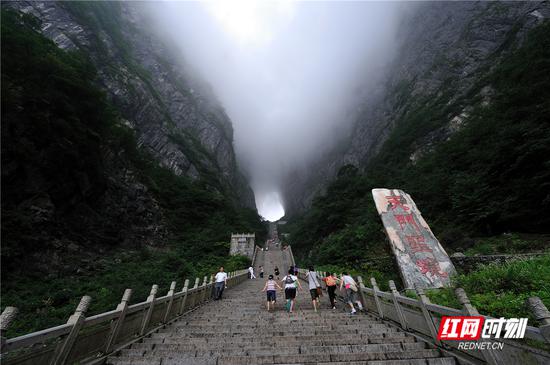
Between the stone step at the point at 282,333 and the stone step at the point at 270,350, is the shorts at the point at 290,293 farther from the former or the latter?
the stone step at the point at 270,350

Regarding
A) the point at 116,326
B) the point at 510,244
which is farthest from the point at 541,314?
the point at 510,244

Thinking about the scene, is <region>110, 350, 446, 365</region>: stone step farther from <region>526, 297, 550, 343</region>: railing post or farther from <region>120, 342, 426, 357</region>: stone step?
<region>526, 297, 550, 343</region>: railing post

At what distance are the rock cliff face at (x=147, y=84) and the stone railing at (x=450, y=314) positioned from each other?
4361cm

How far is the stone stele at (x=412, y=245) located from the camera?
30.0ft

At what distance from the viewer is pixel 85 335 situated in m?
3.56

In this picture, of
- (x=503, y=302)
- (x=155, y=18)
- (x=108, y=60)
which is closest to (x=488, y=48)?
(x=503, y=302)

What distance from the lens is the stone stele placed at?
9.13 m

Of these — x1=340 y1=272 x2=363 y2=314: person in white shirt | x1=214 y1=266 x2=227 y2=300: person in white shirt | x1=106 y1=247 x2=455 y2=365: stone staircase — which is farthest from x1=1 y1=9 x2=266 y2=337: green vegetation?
x1=340 y1=272 x2=363 y2=314: person in white shirt

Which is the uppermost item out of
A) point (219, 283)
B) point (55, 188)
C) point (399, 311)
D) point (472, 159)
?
point (472, 159)

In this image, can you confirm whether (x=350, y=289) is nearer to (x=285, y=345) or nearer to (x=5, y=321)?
(x=285, y=345)

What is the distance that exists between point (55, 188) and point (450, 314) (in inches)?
808

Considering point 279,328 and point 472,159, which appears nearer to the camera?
point 279,328

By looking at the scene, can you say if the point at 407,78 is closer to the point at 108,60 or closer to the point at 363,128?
the point at 363,128

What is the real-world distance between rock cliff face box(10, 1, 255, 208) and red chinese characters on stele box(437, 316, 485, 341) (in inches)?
1778
